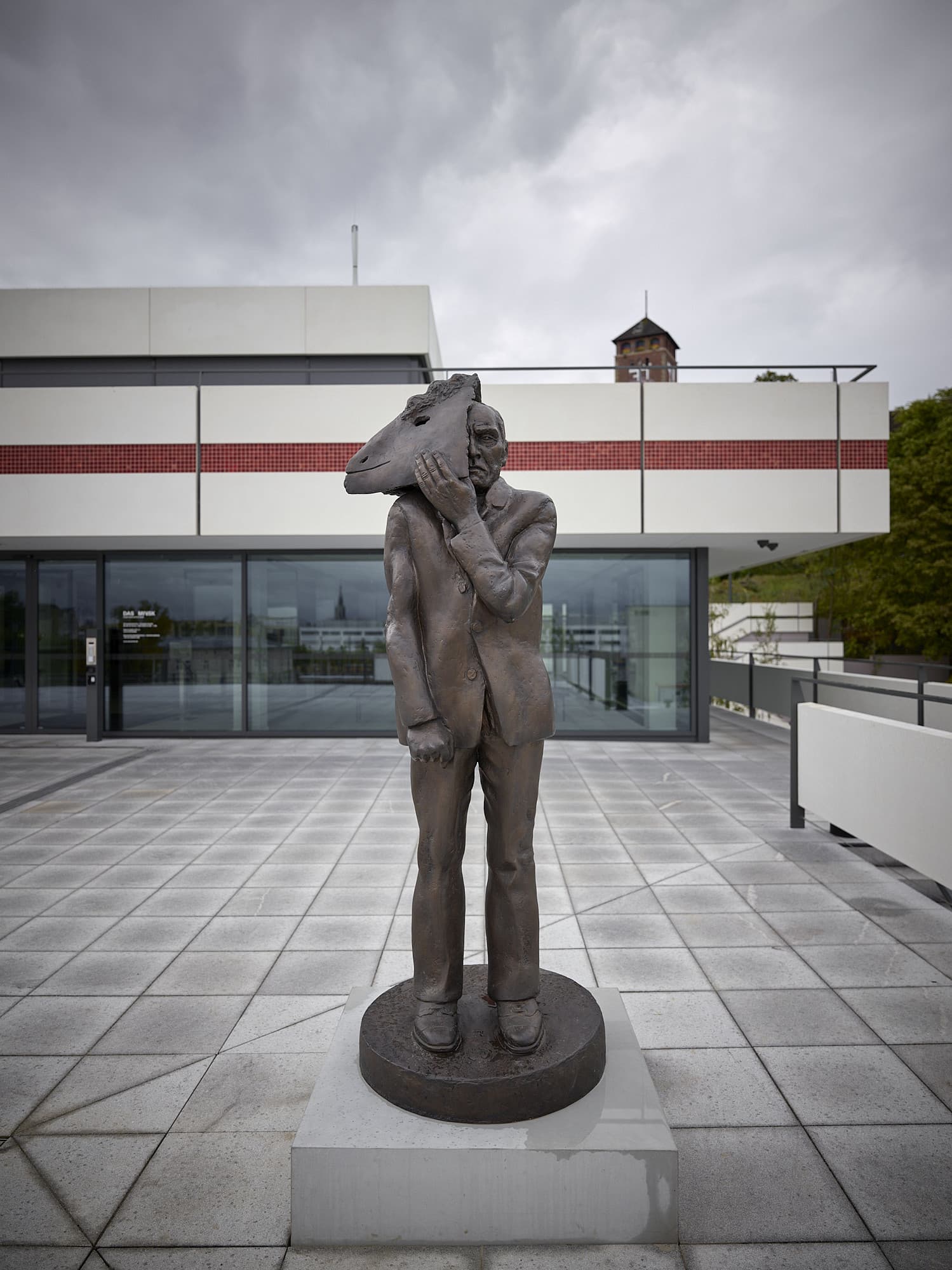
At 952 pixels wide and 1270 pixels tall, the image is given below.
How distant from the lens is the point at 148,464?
446 inches

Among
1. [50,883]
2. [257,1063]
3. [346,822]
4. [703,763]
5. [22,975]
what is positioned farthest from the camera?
[703,763]

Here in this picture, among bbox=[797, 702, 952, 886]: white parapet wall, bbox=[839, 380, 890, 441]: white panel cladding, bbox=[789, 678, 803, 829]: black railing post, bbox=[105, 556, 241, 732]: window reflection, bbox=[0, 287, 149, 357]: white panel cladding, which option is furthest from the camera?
bbox=[105, 556, 241, 732]: window reflection

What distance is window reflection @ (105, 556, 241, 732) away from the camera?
1305cm

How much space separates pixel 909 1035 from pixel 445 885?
2297 mm

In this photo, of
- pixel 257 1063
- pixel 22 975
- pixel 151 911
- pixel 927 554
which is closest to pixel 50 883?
pixel 151 911

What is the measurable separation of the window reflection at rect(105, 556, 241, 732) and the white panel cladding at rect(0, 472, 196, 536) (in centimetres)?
171

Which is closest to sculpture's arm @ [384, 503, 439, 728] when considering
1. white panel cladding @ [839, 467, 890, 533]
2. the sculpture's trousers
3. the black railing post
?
the sculpture's trousers

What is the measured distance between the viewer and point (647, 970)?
4082mm

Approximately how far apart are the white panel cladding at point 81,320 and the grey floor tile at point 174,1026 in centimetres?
1107

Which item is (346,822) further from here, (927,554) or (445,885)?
(927,554)

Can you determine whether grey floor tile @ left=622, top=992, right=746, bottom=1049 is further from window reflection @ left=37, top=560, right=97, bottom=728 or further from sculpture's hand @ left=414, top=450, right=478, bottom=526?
window reflection @ left=37, top=560, right=97, bottom=728

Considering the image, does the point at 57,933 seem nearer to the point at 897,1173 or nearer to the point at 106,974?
the point at 106,974

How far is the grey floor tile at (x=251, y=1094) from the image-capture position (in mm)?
2779

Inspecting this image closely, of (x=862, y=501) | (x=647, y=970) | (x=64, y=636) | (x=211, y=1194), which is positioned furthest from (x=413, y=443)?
(x=64, y=636)
